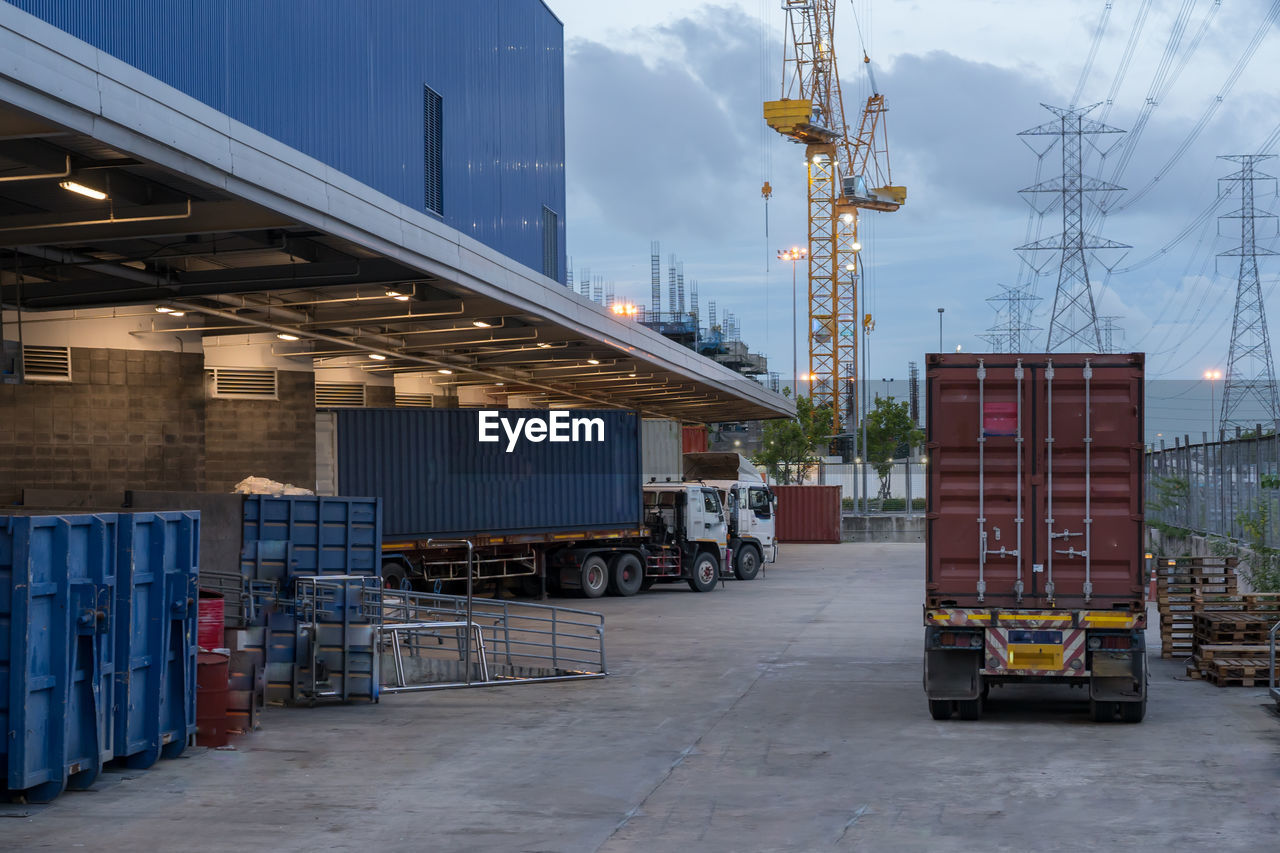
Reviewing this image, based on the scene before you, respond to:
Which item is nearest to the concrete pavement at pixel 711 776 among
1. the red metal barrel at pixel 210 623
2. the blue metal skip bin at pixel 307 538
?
the red metal barrel at pixel 210 623

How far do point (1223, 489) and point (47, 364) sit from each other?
71.9 ft

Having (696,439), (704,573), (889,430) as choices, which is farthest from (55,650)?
(889,430)

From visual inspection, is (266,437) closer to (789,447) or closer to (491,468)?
(491,468)

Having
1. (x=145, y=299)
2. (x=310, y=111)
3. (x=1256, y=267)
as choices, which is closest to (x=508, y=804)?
(x=145, y=299)

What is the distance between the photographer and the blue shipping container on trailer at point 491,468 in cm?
2636

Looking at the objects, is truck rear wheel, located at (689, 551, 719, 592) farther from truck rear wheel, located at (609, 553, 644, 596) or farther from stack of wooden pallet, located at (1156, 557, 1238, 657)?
stack of wooden pallet, located at (1156, 557, 1238, 657)

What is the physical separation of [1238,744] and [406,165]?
17.7 metres

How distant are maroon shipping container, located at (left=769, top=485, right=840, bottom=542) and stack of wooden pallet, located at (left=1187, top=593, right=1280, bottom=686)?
1582 inches

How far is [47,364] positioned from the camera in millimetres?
22047

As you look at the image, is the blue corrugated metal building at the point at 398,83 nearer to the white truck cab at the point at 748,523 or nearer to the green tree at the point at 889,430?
the white truck cab at the point at 748,523

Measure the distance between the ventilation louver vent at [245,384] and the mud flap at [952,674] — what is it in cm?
1712

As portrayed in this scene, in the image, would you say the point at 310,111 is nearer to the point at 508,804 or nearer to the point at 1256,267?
the point at 508,804

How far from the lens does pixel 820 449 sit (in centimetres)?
8988

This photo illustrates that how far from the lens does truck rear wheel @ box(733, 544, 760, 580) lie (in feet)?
124
